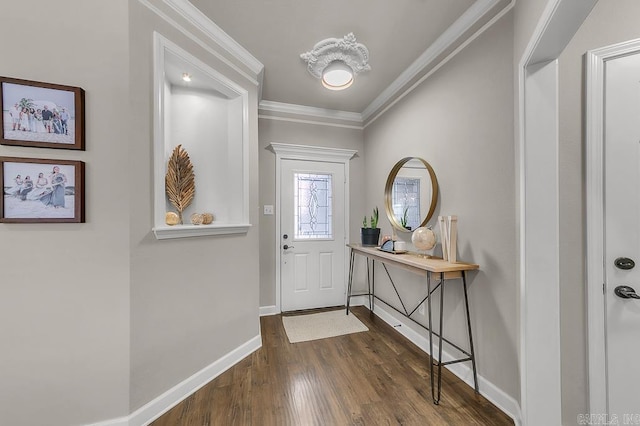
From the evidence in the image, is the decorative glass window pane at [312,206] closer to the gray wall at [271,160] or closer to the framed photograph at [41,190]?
the gray wall at [271,160]

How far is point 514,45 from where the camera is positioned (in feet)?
4.95

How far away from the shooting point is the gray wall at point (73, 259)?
1266mm

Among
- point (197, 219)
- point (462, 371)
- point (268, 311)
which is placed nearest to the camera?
point (462, 371)

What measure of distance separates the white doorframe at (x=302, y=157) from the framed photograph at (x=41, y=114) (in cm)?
199

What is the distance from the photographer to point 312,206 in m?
3.42

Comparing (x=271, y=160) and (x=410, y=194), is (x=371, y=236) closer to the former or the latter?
(x=410, y=194)

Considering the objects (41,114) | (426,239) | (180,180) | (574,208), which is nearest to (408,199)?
(426,239)

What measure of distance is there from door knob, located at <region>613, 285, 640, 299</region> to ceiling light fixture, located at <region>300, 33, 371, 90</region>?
2.26 m

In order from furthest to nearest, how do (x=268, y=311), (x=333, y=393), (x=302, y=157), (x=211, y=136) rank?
1. (x=302, y=157)
2. (x=268, y=311)
3. (x=211, y=136)
4. (x=333, y=393)

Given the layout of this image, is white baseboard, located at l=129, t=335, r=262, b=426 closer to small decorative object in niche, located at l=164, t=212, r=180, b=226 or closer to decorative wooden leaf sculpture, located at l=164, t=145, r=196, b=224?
small decorative object in niche, located at l=164, t=212, r=180, b=226

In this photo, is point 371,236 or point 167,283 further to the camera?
point 371,236

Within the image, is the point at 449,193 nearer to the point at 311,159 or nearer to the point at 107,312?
the point at 311,159

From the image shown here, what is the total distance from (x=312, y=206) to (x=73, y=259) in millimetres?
2418

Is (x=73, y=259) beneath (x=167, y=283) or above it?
above
